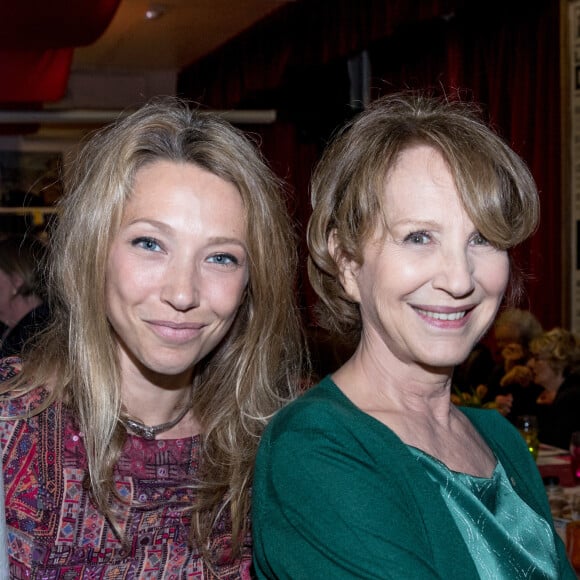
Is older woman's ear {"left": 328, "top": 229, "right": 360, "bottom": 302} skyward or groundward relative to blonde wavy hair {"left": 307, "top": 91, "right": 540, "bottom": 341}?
groundward

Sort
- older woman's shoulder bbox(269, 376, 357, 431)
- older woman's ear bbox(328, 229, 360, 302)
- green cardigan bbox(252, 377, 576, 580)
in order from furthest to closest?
older woman's ear bbox(328, 229, 360, 302) → older woman's shoulder bbox(269, 376, 357, 431) → green cardigan bbox(252, 377, 576, 580)

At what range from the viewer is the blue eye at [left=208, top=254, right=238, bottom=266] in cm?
154

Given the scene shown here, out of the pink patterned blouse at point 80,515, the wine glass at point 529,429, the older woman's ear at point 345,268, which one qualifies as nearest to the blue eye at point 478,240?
the older woman's ear at point 345,268

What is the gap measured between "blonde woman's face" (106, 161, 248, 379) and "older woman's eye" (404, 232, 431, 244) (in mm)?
380

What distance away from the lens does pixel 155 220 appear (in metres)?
1.49

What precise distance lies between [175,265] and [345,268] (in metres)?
0.28

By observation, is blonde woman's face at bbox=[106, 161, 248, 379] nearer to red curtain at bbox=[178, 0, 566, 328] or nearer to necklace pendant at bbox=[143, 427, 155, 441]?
necklace pendant at bbox=[143, 427, 155, 441]

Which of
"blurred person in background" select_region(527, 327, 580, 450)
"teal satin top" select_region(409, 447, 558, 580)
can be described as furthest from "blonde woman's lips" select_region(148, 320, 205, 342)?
→ "blurred person in background" select_region(527, 327, 580, 450)

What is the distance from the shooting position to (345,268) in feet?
4.45

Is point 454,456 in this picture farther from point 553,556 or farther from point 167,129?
point 167,129

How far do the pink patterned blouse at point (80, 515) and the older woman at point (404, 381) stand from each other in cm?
36

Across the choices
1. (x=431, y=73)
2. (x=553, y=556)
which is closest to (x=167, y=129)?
(x=553, y=556)

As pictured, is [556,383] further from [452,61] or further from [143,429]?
[143,429]

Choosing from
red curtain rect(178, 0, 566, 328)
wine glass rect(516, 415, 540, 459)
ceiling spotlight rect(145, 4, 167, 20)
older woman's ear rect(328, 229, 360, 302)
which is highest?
ceiling spotlight rect(145, 4, 167, 20)
